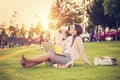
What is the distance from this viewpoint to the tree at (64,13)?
16.2 ft

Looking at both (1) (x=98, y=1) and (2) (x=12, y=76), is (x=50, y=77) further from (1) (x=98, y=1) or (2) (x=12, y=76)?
(1) (x=98, y=1)

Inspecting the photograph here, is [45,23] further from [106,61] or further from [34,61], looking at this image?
[106,61]

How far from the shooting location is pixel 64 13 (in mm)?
4980

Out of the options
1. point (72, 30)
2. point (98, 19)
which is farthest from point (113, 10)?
point (72, 30)

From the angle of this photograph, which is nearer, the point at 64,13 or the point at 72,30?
the point at 72,30

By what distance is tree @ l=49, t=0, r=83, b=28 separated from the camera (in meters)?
4.94

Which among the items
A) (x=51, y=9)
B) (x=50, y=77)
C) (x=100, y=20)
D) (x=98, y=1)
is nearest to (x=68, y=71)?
(x=50, y=77)

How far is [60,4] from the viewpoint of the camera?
5.30 m

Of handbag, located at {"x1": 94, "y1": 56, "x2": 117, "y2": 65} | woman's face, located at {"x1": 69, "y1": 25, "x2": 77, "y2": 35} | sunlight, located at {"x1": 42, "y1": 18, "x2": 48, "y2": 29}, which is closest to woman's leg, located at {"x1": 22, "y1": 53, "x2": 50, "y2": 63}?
woman's face, located at {"x1": 69, "y1": 25, "x2": 77, "y2": 35}

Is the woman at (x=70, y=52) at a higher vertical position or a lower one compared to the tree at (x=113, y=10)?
lower

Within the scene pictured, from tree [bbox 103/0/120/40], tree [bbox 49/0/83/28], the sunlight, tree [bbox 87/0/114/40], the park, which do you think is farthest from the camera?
tree [bbox 103/0/120/40]

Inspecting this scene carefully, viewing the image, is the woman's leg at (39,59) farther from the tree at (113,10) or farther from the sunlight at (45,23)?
the tree at (113,10)

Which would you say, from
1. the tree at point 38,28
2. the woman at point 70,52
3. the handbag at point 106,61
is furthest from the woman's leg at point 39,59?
the tree at point 38,28

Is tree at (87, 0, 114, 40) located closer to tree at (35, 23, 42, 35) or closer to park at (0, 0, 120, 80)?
park at (0, 0, 120, 80)
